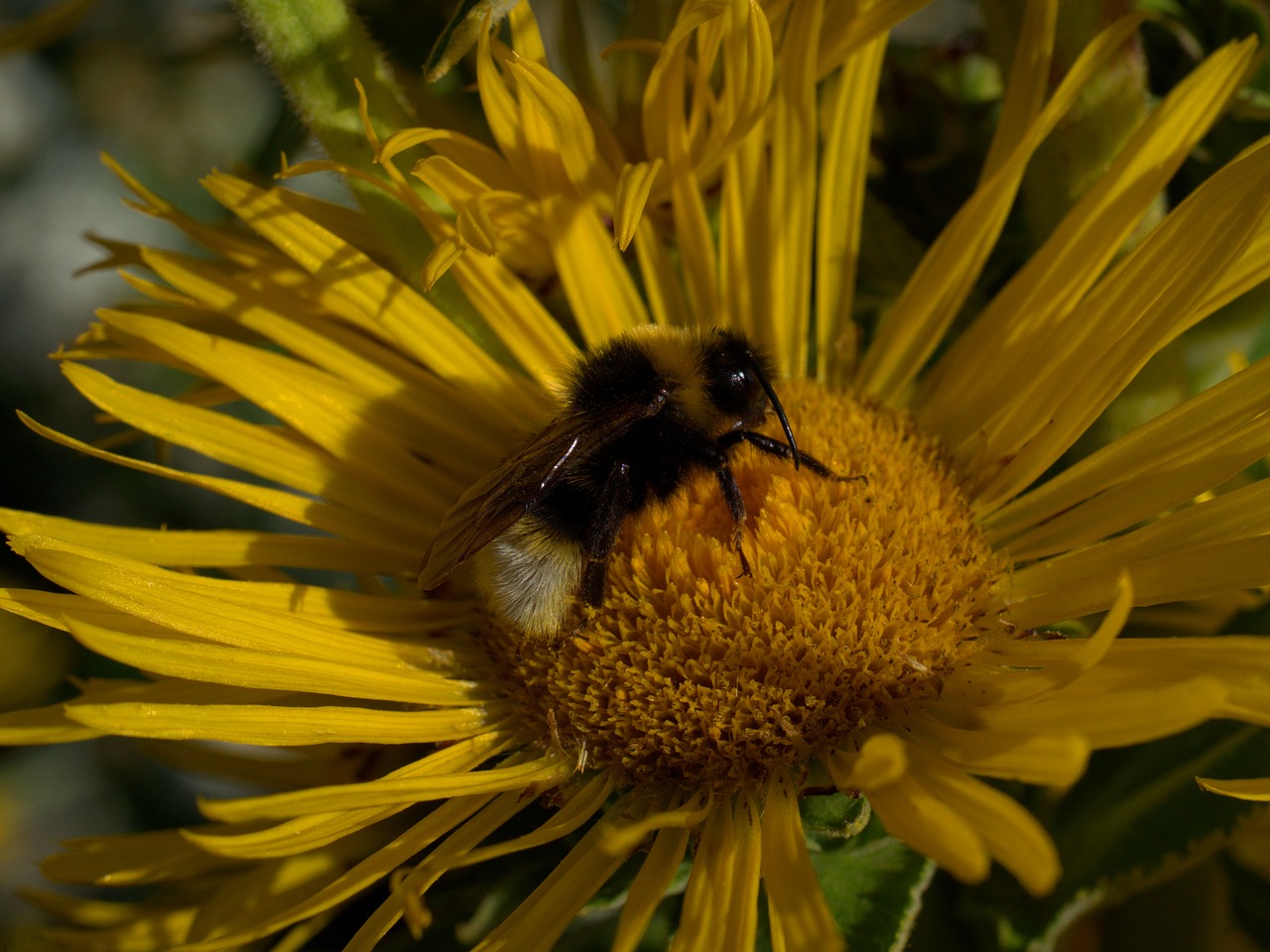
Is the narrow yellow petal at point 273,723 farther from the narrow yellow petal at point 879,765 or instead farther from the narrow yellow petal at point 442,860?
the narrow yellow petal at point 879,765

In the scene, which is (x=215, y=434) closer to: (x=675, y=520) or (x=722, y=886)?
(x=675, y=520)

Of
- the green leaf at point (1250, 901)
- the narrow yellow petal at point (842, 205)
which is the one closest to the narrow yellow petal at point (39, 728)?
the narrow yellow petal at point (842, 205)

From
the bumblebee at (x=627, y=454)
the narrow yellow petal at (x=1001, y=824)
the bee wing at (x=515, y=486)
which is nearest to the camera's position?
the narrow yellow petal at (x=1001, y=824)

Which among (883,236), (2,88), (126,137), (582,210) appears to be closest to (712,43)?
(582,210)

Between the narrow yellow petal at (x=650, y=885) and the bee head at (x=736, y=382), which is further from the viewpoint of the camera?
the bee head at (x=736, y=382)

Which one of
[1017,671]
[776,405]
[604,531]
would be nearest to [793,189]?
[776,405]

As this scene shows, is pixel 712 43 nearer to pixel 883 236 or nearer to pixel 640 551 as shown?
pixel 883 236

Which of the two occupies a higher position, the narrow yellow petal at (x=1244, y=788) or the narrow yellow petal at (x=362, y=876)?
the narrow yellow petal at (x=362, y=876)
